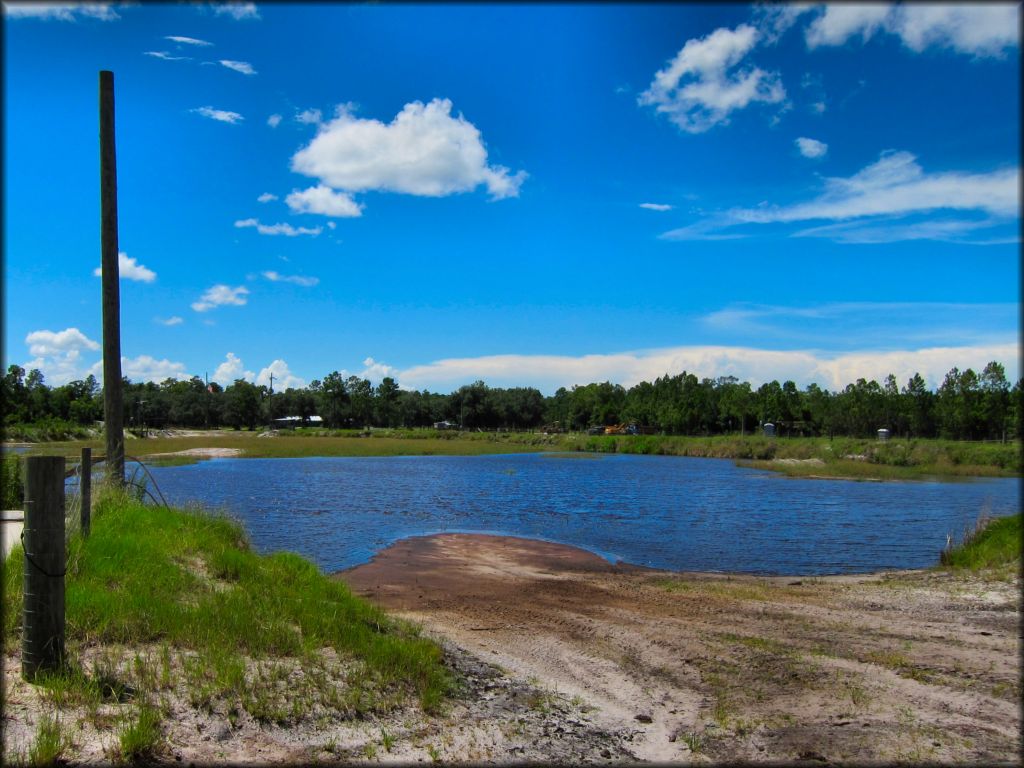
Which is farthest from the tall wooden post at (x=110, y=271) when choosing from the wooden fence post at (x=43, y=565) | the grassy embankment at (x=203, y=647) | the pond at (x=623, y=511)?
the wooden fence post at (x=43, y=565)

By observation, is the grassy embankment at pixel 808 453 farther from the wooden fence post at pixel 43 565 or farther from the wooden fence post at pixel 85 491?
the wooden fence post at pixel 43 565

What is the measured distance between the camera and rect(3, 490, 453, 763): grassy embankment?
231 inches

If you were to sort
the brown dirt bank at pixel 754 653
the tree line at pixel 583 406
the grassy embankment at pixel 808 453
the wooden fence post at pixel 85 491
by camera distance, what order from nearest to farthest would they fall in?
the brown dirt bank at pixel 754 653
the wooden fence post at pixel 85 491
the grassy embankment at pixel 808 453
the tree line at pixel 583 406

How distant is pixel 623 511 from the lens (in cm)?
3080

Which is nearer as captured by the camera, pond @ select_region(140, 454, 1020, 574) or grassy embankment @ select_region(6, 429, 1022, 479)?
pond @ select_region(140, 454, 1020, 574)

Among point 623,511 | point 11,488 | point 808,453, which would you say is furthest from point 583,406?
point 11,488

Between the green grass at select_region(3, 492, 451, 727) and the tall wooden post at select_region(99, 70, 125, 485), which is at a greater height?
the tall wooden post at select_region(99, 70, 125, 485)

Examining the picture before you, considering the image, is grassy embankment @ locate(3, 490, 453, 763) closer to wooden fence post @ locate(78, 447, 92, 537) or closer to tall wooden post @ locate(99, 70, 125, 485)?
wooden fence post @ locate(78, 447, 92, 537)

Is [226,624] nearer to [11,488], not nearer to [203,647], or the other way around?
[203,647]

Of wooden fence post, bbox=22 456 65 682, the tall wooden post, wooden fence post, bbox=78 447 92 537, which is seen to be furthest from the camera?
the tall wooden post

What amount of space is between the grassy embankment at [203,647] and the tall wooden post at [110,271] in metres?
4.25

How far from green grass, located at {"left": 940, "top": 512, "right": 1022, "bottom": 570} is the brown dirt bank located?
1.24m

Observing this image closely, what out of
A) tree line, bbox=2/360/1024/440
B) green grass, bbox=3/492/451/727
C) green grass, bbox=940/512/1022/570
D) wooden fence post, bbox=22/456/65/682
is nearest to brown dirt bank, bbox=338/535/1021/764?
green grass, bbox=940/512/1022/570

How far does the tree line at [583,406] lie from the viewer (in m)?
84.6
